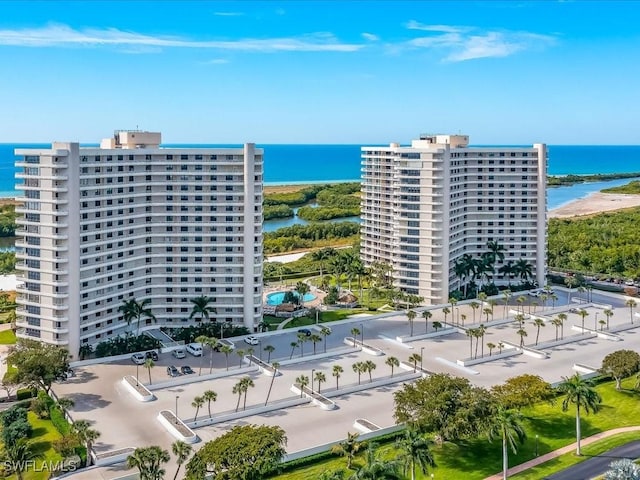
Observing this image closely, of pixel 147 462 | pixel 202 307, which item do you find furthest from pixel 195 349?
pixel 147 462

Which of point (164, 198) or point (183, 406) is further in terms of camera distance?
point (164, 198)

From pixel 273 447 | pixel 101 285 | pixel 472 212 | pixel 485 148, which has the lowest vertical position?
pixel 273 447

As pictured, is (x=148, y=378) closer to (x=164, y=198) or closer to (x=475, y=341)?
(x=164, y=198)

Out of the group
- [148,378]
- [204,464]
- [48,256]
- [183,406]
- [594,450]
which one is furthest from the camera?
[48,256]

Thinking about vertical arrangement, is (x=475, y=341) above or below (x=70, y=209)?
below

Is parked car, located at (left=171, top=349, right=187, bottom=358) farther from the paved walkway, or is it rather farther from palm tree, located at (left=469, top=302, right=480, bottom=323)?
the paved walkway

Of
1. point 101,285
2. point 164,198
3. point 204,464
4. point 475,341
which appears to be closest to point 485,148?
point 475,341

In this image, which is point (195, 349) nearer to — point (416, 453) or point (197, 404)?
point (197, 404)
